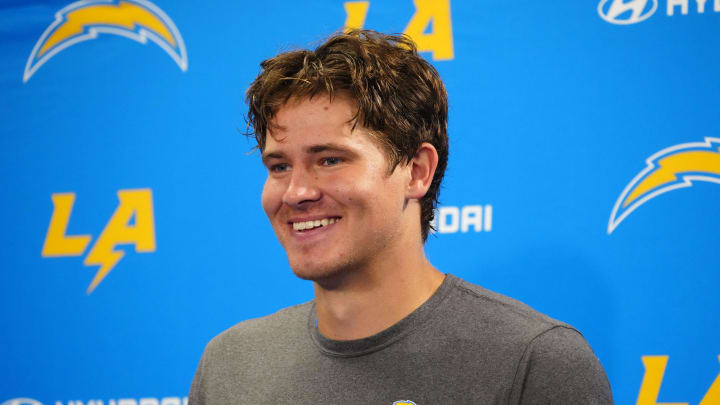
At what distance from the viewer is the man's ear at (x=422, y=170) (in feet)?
4.09

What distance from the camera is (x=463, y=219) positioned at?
1846 millimetres

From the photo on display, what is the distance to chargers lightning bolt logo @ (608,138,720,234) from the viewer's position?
1.77 meters

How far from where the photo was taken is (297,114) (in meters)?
1.17

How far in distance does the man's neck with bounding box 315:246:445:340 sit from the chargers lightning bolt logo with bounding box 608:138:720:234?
2.70ft

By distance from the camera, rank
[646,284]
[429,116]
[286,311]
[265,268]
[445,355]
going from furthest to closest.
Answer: [265,268] < [646,284] < [286,311] < [429,116] < [445,355]

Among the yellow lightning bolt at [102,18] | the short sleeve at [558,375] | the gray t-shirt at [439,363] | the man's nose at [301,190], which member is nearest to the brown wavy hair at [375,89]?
the man's nose at [301,190]

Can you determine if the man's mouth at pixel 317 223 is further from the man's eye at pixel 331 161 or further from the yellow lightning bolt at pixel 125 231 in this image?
the yellow lightning bolt at pixel 125 231

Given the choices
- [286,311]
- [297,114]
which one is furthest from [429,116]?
[286,311]

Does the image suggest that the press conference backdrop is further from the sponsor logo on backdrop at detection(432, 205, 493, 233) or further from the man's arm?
the man's arm

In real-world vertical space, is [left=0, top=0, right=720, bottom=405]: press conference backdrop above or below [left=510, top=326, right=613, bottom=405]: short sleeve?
above

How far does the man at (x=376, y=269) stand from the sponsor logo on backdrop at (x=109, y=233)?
2.73 ft

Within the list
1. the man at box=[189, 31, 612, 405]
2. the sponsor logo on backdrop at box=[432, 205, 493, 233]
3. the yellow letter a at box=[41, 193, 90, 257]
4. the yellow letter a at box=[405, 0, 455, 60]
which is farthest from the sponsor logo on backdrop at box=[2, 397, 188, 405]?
the yellow letter a at box=[405, 0, 455, 60]

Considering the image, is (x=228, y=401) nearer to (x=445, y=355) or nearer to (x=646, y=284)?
(x=445, y=355)

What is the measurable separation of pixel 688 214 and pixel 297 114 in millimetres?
1202
